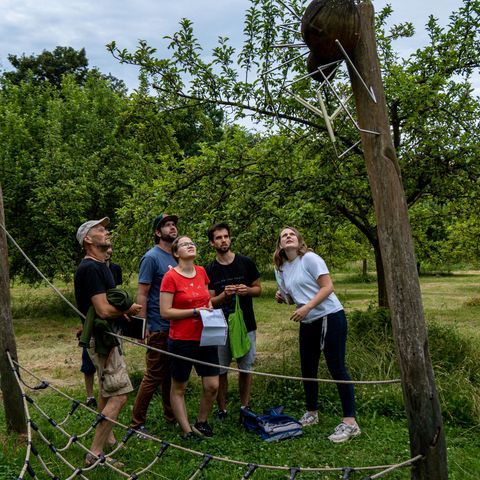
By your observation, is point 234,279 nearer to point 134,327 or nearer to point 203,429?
point 134,327

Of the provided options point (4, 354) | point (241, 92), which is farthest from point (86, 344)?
point (241, 92)

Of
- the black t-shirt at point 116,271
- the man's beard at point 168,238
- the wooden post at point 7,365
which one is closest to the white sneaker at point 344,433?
the man's beard at point 168,238

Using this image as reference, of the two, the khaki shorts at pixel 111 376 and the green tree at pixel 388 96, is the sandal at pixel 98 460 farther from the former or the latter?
the green tree at pixel 388 96

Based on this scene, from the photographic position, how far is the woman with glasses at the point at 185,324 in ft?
15.0

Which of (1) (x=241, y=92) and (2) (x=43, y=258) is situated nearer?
(1) (x=241, y=92)

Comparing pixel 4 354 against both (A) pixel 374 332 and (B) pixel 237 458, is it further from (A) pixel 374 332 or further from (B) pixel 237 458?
(A) pixel 374 332

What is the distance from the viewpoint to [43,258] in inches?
524

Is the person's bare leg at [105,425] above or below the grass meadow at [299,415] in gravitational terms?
above

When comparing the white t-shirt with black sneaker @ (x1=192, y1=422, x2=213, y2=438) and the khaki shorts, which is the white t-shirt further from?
the khaki shorts

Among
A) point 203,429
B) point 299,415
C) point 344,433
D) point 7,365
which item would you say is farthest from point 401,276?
point 7,365

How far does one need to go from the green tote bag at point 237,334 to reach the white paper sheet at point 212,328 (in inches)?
16.5

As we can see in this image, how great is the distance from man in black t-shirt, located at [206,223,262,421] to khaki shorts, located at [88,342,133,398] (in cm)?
121

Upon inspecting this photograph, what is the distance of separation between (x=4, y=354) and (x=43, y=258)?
9184 millimetres

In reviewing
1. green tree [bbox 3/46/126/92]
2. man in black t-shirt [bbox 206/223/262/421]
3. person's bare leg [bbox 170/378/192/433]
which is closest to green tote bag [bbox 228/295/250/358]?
man in black t-shirt [bbox 206/223/262/421]
